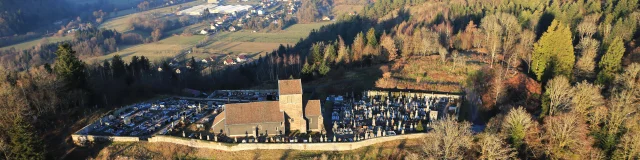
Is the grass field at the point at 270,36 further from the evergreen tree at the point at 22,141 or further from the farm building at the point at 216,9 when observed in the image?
the evergreen tree at the point at 22,141

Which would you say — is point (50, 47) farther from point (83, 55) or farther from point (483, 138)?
point (483, 138)

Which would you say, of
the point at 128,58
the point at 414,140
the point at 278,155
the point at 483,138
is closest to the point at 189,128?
the point at 278,155

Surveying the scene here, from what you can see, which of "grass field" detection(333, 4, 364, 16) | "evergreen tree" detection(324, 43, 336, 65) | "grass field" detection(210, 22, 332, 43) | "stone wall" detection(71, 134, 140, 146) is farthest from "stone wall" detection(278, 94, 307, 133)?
"grass field" detection(333, 4, 364, 16)

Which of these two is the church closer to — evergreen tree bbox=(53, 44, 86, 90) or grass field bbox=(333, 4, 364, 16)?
evergreen tree bbox=(53, 44, 86, 90)

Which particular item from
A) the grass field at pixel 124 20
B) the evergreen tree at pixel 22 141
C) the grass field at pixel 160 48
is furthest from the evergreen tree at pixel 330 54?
the grass field at pixel 124 20

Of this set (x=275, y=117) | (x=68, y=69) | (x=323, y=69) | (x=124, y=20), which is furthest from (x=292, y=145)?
(x=124, y=20)
